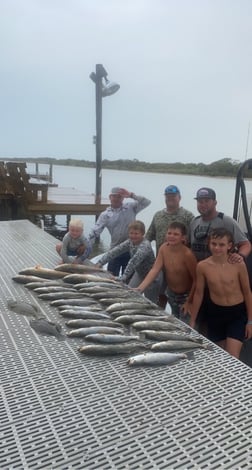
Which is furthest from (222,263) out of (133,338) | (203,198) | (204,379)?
(204,379)

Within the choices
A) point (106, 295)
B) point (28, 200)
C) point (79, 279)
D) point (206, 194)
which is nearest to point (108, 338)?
point (106, 295)

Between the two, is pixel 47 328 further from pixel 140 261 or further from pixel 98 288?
pixel 140 261

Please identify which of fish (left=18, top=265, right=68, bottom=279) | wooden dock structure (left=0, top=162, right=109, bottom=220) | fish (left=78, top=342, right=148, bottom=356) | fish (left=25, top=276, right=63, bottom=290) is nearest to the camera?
fish (left=78, top=342, right=148, bottom=356)

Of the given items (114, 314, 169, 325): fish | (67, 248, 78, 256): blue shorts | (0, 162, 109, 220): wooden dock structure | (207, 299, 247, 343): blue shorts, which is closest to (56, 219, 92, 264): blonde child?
(67, 248, 78, 256): blue shorts

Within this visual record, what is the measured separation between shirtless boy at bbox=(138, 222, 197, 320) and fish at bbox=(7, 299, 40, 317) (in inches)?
53.5

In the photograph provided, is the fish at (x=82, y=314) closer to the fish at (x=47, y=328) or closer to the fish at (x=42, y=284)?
the fish at (x=47, y=328)

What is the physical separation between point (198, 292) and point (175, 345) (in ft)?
4.93

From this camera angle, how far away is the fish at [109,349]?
3.17 meters

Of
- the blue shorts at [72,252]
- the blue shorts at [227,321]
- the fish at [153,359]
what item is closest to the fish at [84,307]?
the fish at [153,359]

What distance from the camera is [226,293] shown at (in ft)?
15.2

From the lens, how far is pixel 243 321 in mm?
4637

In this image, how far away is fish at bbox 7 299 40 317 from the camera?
3.94m

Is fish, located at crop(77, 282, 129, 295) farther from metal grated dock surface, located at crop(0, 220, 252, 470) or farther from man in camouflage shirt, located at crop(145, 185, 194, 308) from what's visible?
metal grated dock surface, located at crop(0, 220, 252, 470)

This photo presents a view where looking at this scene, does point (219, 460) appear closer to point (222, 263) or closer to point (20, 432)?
point (20, 432)
